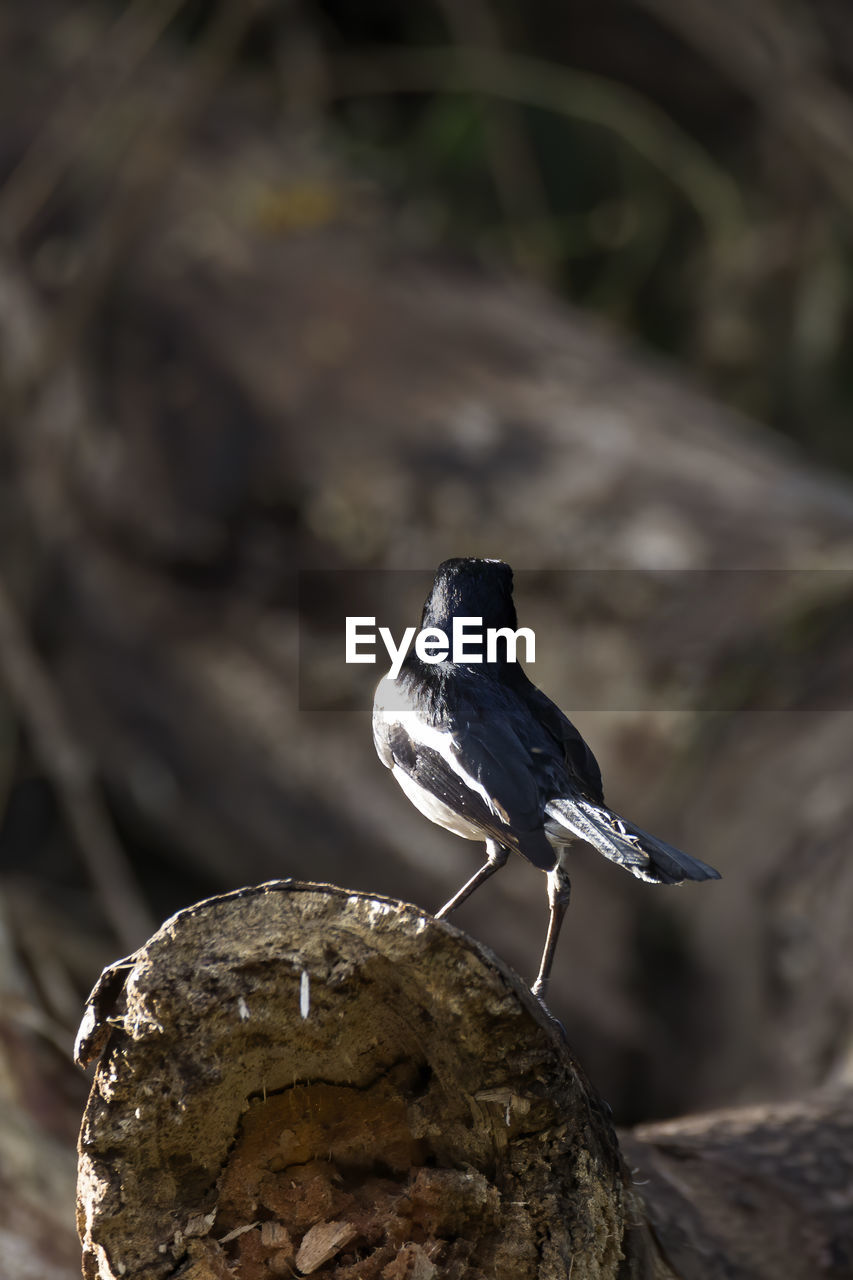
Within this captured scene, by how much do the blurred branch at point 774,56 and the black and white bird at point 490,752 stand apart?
4.07 metres

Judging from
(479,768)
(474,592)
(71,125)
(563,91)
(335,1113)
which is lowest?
(335,1113)

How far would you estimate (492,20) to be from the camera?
17.4 ft

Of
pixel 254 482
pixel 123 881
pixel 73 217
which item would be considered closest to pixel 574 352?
pixel 254 482

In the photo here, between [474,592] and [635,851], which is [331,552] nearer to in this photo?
[474,592]

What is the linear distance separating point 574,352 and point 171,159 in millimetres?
1201

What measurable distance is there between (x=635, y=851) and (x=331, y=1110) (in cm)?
34

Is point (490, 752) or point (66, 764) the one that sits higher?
point (490, 752)

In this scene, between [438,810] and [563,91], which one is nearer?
[438,810]

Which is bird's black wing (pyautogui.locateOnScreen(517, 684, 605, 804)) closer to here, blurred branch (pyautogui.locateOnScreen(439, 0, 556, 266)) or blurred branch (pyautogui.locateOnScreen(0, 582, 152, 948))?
blurred branch (pyautogui.locateOnScreen(0, 582, 152, 948))

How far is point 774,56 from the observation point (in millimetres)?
4742

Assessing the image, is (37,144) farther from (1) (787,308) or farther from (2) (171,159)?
(1) (787,308)

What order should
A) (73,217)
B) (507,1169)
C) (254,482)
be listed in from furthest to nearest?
(73,217) → (254,482) → (507,1169)

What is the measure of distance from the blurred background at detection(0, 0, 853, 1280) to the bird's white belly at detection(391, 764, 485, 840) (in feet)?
3.25

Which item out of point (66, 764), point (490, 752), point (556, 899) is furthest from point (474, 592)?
point (66, 764)
